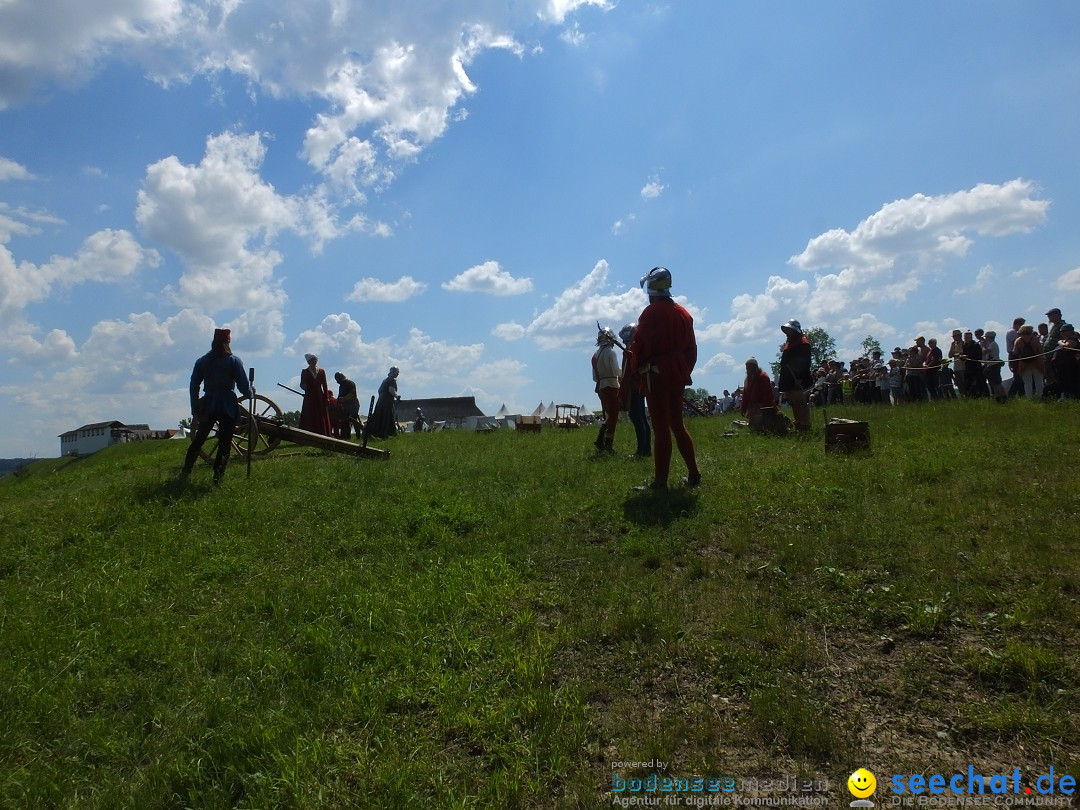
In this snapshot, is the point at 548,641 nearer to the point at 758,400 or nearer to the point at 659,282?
the point at 659,282

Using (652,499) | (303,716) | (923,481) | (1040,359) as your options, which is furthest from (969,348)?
(303,716)

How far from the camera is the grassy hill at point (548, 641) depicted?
2936 millimetres

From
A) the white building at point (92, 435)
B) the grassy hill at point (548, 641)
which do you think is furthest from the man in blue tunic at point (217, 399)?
the white building at point (92, 435)

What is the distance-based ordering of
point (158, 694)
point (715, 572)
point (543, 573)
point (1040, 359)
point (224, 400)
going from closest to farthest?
point (158, 694) < point (715, 572) < point (543, 573) < point (224, 400) < point (1040, 359)

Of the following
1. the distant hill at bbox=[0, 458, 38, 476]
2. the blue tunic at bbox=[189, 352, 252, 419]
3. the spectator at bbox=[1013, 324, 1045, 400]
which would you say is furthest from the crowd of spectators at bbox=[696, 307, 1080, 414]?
the distant hill at bbox=[0, 458, 38, 476]

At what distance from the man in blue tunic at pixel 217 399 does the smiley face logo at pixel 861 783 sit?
802 cm

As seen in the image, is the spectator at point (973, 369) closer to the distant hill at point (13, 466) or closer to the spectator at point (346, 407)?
the spectator at point (346, 407)

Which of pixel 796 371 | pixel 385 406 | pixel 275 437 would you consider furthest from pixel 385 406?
pixel 796 371

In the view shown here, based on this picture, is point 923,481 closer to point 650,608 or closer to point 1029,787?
point 650,608

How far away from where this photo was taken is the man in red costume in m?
7.09

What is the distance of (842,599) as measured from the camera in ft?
13.4

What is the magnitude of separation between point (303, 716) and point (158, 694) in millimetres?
1080

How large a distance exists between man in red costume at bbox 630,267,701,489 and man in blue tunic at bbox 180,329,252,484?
505 cm

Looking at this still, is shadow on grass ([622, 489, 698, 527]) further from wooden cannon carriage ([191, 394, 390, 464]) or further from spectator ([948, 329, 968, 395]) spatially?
spectator ([948, 329, 968, 395])
